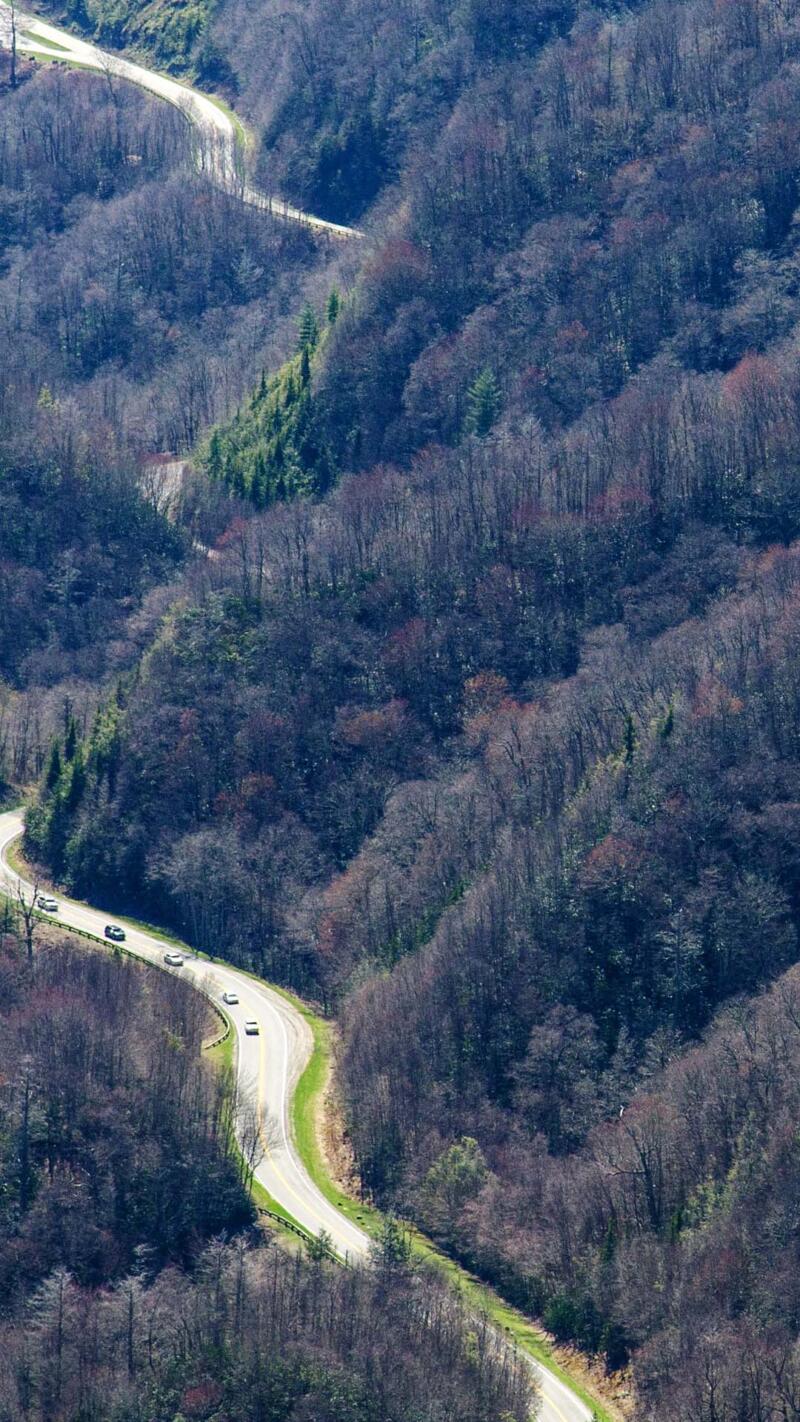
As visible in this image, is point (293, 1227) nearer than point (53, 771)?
Yes

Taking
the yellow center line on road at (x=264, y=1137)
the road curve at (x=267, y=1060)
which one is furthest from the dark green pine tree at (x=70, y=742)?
the yellow center line on road at (x=264, y=1137)

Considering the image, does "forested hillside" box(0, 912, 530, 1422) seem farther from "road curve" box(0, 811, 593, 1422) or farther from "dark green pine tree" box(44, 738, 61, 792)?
"dark green pine tree" box(44, 738, 61, 792)

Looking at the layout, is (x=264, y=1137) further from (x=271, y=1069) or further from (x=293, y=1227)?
(x=293, y=1227)

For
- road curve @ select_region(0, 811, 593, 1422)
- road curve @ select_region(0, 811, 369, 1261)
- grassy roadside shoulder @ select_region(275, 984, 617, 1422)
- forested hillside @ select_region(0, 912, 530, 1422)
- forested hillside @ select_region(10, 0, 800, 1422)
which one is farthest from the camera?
road curve @ select_region(0, 811, 369, 1261)

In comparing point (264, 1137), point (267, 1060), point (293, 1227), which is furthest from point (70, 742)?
point (293, 1227)

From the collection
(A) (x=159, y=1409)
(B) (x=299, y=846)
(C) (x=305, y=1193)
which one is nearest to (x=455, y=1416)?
(A) (x=159, y=1409)

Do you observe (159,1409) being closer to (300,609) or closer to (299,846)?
(299,846)

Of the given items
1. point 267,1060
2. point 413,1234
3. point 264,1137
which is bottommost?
point 413,1234

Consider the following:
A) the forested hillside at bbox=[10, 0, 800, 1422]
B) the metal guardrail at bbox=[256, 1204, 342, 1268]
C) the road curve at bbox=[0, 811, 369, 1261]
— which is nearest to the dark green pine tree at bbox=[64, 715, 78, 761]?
the forested hillside at bbox=[10, 0, 800, 1422]

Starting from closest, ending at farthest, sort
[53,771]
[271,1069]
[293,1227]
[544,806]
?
1. [293,1227]
2. [271,1069]
3. [544,806]
4. [53,771]

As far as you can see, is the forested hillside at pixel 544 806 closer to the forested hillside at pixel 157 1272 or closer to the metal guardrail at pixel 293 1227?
the forested hillside at pixel 157 1272
